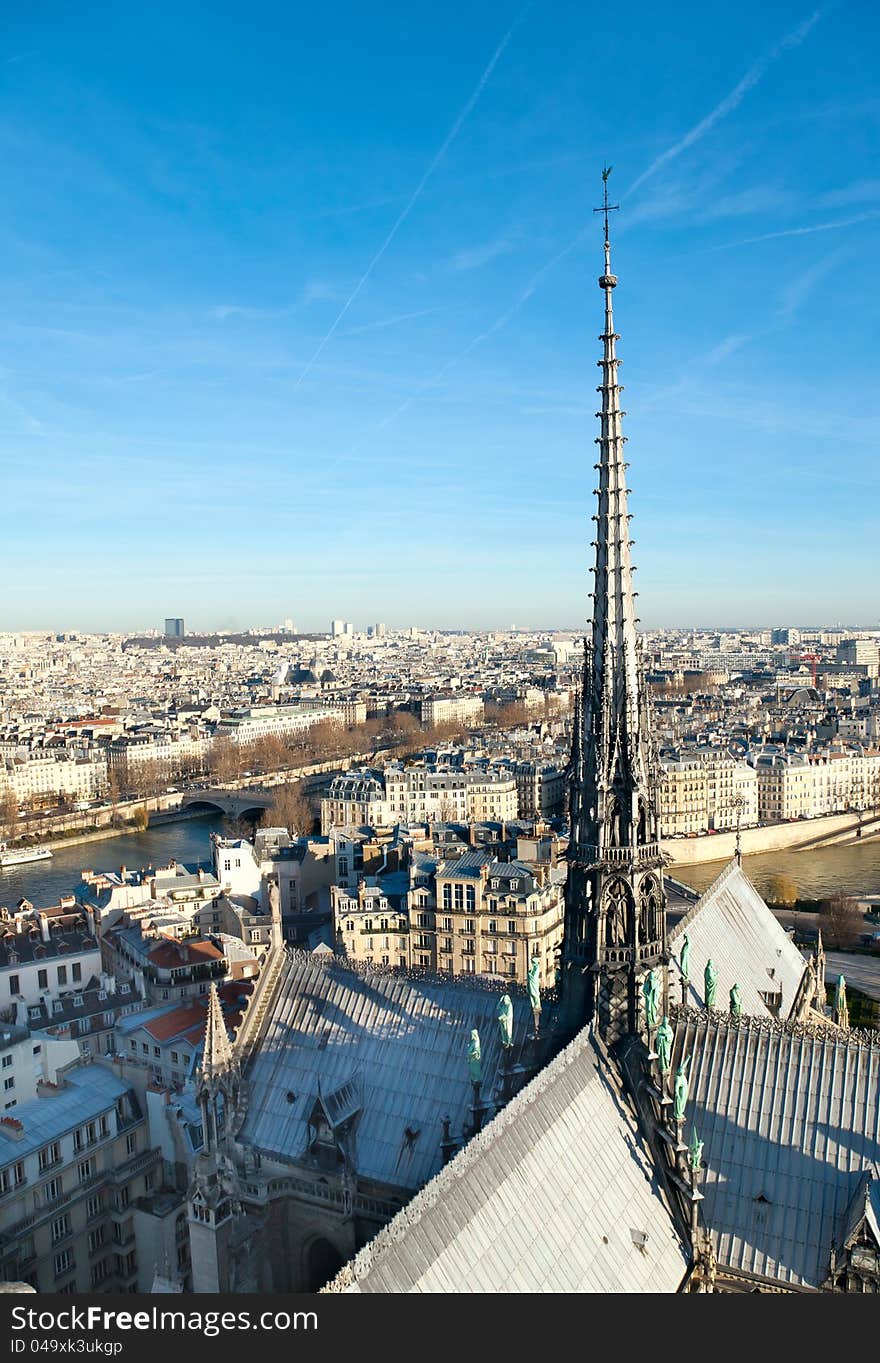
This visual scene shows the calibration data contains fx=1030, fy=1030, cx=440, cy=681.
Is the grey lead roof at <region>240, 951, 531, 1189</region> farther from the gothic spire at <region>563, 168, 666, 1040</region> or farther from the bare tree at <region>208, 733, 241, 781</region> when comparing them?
the bare tree at <region>208, 733, 241, 781</region>

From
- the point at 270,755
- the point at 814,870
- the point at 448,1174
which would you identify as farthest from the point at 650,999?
the point at 270,755

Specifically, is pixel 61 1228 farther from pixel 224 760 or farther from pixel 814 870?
pixel 224 760

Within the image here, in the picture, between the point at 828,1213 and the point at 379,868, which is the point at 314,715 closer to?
the point at 379,868

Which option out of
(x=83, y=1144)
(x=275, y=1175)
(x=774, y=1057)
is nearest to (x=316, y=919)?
(x=83, y=1144)

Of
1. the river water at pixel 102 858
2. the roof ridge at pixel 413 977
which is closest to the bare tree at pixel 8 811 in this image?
the river water at pixel 102 858

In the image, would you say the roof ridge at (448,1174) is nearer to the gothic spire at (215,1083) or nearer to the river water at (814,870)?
the gothic spire at (215,1083)

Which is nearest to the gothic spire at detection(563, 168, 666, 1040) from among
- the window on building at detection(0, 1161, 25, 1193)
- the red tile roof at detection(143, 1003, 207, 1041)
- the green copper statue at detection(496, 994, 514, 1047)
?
the green copper statue at detection(496, 994, 514, 1047)
